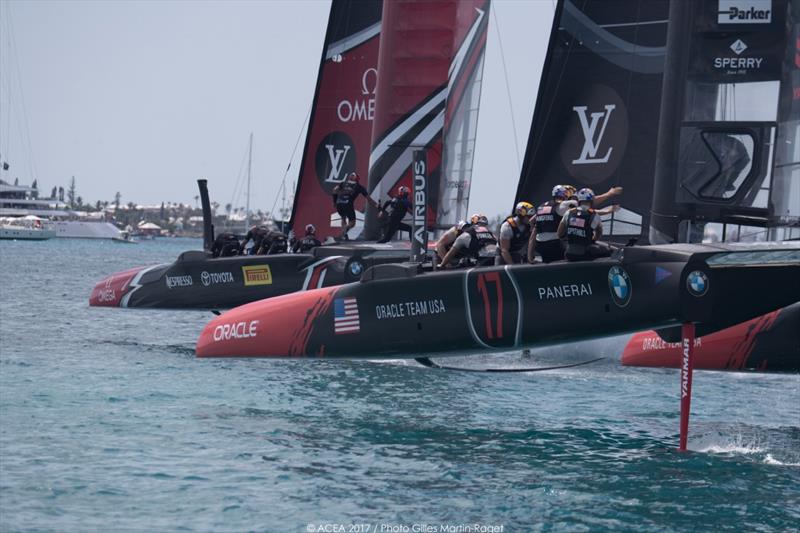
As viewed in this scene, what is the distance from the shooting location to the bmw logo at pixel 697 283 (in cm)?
951

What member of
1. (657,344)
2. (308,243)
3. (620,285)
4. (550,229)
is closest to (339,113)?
(308,243)

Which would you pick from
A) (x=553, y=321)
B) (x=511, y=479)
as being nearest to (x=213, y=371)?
(x=553, y=321)

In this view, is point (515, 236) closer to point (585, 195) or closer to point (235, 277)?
point (585, 195)

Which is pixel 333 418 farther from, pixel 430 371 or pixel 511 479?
pixel 430 371

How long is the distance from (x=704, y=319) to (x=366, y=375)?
19.3ft

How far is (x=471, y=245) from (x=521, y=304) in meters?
1.74

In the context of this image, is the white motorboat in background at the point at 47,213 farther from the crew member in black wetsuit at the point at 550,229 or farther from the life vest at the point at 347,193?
the crew member in black wetsuit at the point at 550,229

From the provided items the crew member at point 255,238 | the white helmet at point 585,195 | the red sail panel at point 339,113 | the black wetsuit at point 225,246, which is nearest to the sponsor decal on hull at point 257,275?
the crew member at point 255,238

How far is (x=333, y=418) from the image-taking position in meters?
11.2

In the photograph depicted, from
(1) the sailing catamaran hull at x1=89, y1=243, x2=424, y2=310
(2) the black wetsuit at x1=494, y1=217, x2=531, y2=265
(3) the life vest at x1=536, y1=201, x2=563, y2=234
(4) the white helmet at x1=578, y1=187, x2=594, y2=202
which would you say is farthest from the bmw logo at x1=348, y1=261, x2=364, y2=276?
(4) the white helmet at x1=578, y1=187, x2=594, y2=202

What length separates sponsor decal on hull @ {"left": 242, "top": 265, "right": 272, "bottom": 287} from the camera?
661 inches

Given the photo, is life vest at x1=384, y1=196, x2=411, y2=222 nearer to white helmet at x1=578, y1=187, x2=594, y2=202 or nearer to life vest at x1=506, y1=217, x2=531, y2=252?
life vest at x1=506, y1=217, x2=531, y2=252

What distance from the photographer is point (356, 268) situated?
15766mm

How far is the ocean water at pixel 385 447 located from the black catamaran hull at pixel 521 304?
2.43 ft
